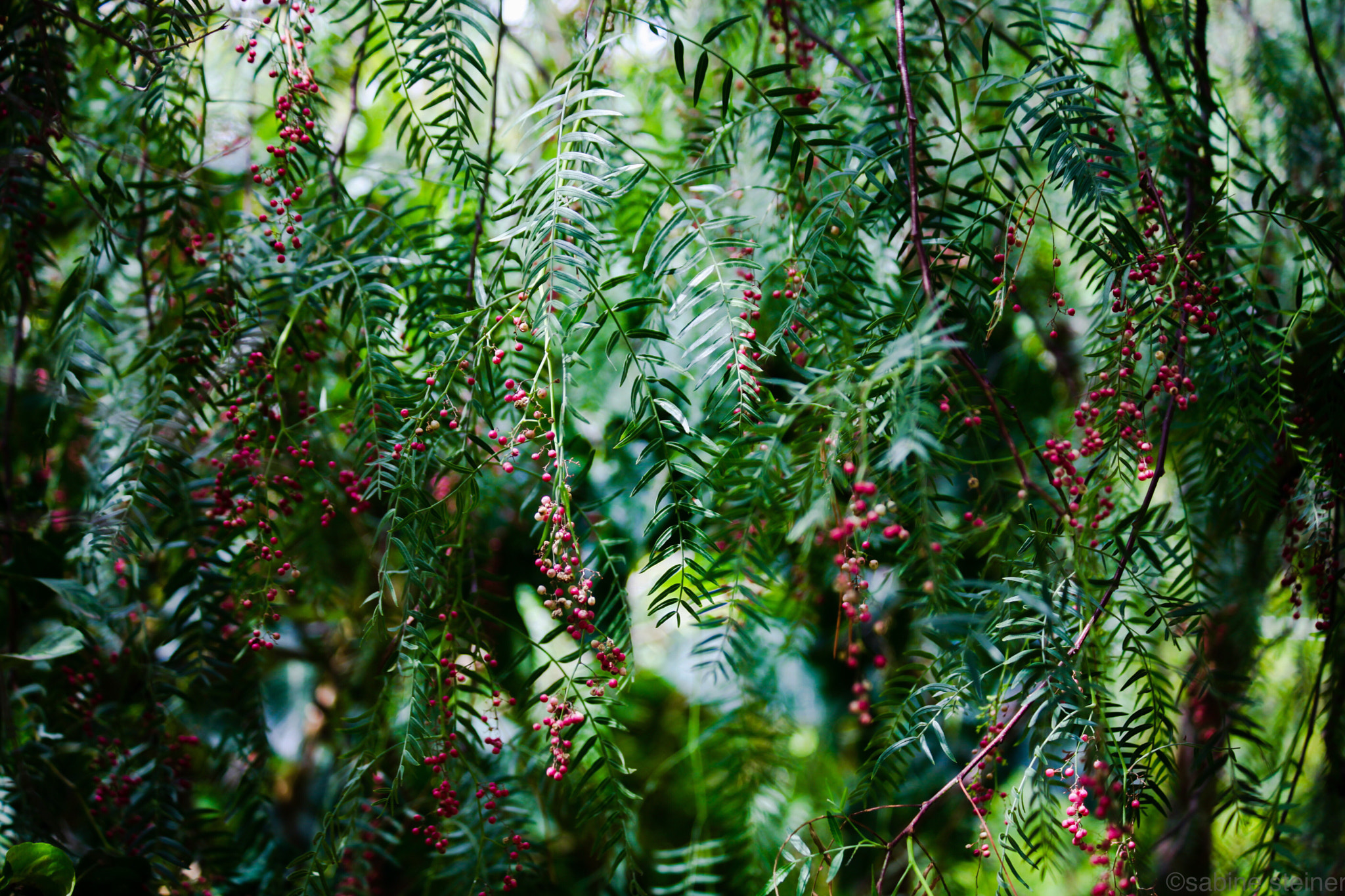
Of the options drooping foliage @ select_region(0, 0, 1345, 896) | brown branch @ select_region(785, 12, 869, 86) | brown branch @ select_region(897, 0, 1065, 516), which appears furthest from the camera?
brown branch @ select_region(785, 12, 869, 86)

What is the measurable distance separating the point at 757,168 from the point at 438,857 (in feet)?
3.51

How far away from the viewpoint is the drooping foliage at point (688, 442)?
0.70 meters

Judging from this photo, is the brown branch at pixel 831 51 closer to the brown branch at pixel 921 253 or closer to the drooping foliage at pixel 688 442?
the drooping foliage at pixel 688 442

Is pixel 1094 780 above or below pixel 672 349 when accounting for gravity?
below

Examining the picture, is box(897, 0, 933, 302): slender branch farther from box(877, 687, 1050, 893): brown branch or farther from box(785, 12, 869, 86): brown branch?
box(877, 687, 1050, 893): brown branch

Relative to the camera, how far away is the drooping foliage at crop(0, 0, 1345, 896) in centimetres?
70

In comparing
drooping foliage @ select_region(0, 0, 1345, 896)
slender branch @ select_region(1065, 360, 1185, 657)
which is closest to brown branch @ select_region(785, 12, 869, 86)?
drooping foliage @ select_region(0, 0, 1345, 896)

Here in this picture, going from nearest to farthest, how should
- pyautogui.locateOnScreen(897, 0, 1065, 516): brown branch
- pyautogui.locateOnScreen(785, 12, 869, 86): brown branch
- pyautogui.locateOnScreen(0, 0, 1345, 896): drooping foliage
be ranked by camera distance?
pyautogui.locateOnScreen(897, 0, 1065, 516): brown branch < pyautogui.locateOnScreen(0, 0, 1345, 896): drooping foliage < pyautogui.locateOnScreen(785, 12, 869, 86): brown branch

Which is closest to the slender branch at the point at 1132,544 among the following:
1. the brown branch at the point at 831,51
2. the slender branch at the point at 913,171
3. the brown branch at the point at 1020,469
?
the brown branch at the point at 1020,469

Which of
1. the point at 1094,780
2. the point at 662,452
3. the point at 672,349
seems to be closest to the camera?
the point at 1094,780

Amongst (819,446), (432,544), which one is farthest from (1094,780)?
(432,544)

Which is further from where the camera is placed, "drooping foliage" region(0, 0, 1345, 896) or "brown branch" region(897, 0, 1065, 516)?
"drooping foliage" region(0, 0, 1345, 896)

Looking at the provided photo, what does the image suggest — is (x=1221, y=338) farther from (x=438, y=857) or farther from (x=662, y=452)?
(x=438, y=857)

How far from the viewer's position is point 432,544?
75 cm
